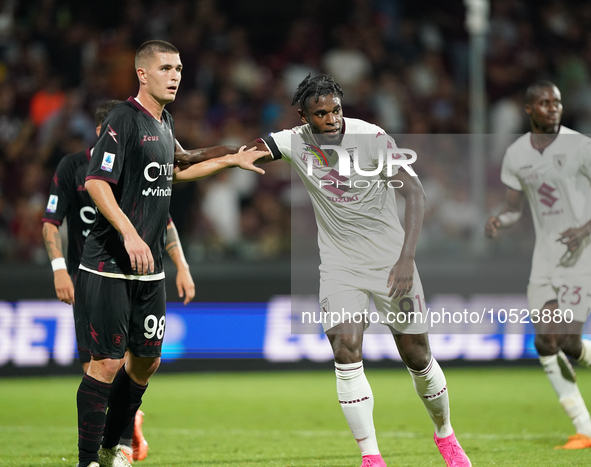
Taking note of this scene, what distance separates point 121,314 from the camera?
515 centimetres

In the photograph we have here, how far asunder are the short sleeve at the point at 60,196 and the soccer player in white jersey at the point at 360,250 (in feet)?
5.73

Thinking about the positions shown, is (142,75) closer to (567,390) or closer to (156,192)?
(156,192)

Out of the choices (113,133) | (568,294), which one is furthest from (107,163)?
(568,294)

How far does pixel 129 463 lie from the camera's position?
560 centimetres

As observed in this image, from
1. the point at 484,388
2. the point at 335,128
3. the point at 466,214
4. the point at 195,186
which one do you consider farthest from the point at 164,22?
the point at 335,128

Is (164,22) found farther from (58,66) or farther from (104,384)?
(104,384)

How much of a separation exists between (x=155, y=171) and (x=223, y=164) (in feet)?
1.65

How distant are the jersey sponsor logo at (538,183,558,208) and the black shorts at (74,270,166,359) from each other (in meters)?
3.34

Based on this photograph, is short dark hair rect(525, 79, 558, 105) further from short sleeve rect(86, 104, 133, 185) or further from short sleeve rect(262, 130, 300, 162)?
short sleeve rect(86, 104, 133, 185)

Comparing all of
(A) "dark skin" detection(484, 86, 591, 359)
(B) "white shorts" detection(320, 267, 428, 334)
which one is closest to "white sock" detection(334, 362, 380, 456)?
(B) "white shorts" detection(320, 267, 428, 334)

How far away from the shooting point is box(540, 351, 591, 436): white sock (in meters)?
6.66

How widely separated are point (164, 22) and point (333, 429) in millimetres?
9338

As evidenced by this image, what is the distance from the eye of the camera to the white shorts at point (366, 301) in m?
5.26

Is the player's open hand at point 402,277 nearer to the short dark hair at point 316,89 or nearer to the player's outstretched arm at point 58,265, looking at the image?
the short dark hair at point 316,89
